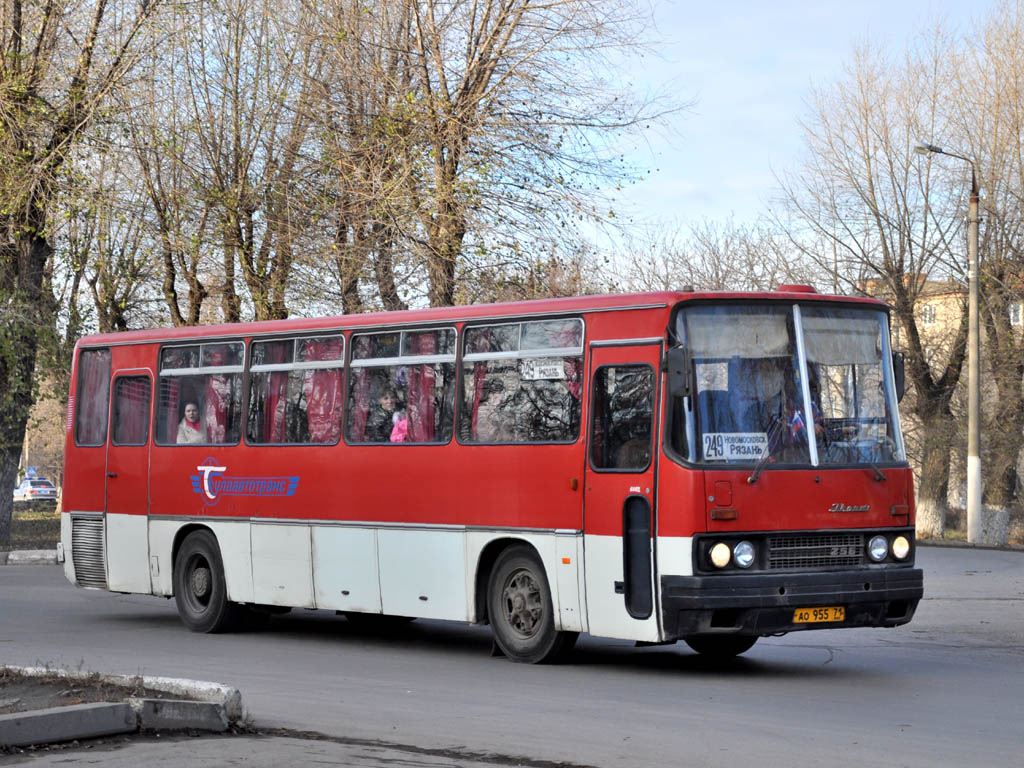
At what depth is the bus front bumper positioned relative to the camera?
1161 centimetres

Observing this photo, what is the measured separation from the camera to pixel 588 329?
42.3ft

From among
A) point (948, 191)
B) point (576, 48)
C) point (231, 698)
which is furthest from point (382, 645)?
point (948, 191)

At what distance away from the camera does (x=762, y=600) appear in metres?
11.7

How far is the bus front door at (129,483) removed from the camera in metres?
17.3

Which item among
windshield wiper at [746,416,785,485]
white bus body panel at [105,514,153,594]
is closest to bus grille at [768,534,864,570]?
windshield wiper at [746,416,785,485]

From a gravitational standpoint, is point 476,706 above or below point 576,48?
below

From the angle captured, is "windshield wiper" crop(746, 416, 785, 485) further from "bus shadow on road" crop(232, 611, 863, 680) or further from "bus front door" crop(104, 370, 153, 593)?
"bus front door" crop(104, 370, 153, 593)

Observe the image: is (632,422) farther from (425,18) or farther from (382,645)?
(425,18)

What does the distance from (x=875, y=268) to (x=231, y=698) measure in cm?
3680

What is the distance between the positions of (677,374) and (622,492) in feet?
3.52

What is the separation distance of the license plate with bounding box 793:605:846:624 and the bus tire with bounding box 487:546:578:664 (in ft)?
6.53

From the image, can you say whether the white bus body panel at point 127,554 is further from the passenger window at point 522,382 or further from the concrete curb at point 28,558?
the concrete curb at point 28,558

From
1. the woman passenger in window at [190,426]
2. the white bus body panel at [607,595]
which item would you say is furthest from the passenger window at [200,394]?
the white bus body panel at [607,595]

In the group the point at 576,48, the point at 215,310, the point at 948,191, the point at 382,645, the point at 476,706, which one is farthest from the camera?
the point at 948,191
